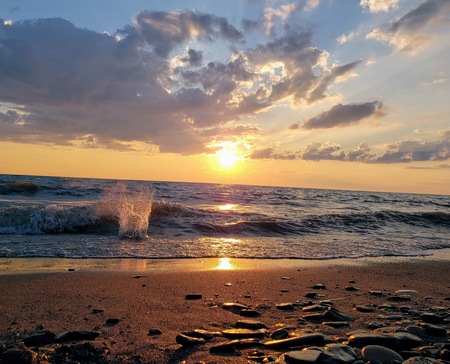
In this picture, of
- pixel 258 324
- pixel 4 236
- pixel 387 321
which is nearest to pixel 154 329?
pixel 258 324

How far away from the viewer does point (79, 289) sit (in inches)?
194

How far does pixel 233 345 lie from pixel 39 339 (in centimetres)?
160

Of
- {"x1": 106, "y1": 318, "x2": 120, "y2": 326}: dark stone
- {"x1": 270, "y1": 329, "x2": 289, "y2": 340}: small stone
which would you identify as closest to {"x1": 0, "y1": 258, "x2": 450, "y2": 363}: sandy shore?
{"x1": 106, "y1": 318, "x2": 120, "y2": 326}: dark stone

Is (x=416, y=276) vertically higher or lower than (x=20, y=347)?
lower

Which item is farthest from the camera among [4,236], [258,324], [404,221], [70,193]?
[70,193]

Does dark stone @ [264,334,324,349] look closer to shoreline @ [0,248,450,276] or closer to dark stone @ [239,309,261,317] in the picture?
dark stone @ [239,309,261,317]

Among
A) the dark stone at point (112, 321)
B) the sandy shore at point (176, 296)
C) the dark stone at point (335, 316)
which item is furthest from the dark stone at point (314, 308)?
the dark stone at point (112, 321)

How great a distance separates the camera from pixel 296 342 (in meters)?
2.84

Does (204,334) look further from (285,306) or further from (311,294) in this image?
(311,294)

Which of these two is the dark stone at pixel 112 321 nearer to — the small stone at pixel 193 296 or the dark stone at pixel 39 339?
the dark stone at pixel 39 339

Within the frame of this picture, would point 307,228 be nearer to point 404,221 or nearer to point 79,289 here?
point 404,221

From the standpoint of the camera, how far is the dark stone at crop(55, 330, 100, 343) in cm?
293

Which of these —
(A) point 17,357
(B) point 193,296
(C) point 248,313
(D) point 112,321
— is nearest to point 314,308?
(C) point 248,313

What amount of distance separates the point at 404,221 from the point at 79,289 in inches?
744
